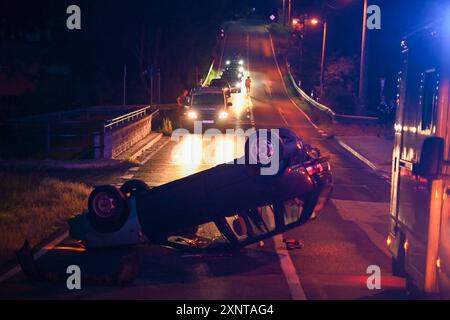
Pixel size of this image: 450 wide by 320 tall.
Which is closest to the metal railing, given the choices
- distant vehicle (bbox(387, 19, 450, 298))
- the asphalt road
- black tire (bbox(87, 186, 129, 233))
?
the asphalt road

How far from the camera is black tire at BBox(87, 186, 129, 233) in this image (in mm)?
9570

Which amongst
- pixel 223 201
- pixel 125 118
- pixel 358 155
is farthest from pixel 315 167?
pixel 125 118

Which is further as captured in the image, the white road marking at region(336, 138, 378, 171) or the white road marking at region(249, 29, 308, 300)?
the white road marking at region(336, 138, 378, 171)

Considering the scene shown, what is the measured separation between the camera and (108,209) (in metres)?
9.60

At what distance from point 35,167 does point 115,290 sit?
13.8 m

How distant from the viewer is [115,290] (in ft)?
26.6

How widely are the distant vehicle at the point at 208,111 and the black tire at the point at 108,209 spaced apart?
24356mm

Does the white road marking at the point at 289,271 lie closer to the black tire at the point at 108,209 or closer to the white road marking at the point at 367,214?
the white road marking at the point at 367,214

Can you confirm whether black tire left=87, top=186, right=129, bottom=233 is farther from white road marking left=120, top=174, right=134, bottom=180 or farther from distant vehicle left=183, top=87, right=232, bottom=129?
distant vehicle left=183, top=87, right=232, bottom=129

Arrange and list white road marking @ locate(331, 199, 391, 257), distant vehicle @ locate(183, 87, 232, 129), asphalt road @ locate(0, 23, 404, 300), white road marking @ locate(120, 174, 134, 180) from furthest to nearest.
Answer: distant vehicle @ locate(183, 87, 232, 129) → white road marking @ locate(120, 174, 134, 180) → white road marking @ locate(331, 199, 391, 257) → asphalt road @ locate(0, 23, 404, 300)

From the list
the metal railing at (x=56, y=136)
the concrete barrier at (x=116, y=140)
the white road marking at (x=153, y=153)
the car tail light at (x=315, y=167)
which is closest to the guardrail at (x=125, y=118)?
the metal railing at (x=56, y=136)

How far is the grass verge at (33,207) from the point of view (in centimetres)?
1122

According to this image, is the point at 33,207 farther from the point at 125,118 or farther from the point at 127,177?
the point at 125,118
